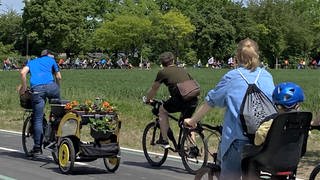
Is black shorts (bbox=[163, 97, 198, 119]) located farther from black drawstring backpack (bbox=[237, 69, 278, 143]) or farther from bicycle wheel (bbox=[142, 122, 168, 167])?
black drawstring backpack (bbox=[237, 69, 278, 143])

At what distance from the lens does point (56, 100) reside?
9.93 metres

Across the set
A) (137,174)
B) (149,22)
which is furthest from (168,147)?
(149,22)

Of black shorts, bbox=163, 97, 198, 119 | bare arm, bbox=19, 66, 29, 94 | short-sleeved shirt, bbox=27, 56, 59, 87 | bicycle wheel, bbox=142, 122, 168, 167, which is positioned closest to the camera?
black shorts, bbox=163, 97, 198, 119

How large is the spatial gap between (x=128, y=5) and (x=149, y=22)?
1283 centimetres

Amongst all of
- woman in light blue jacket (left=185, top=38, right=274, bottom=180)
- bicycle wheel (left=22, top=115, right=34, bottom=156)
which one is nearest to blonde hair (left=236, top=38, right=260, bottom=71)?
woman in light blue jacket (left=185, top=38, right=274, bottom=180)

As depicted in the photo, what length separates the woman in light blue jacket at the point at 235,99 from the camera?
4.81 metres

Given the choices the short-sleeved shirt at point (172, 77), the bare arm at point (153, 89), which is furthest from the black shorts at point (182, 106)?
the bare arm at point (153, 89)

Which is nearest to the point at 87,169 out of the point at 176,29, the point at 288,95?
the point at 288,95

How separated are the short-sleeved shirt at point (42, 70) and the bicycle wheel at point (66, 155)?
165 centimetres

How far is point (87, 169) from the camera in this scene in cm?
923

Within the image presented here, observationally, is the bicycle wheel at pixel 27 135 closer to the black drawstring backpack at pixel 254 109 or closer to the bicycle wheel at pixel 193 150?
the bicycle wheel at pixel 193 150

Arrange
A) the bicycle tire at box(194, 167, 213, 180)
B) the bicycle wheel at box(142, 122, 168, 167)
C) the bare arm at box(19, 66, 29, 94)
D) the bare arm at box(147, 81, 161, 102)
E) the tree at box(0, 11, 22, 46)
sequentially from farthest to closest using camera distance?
1. the tree at box(0, 11, 22, 46)
2. the bare arm at box(19, 66, 29, 94)
3. the bicycle wheel at box(142, 122, 168, 167)
4. the bare arm at box(147, 81, 161, 102)
5. the bicycle tire at box(194, 167, 213, 180)

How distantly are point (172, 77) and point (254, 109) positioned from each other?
443 centimetres

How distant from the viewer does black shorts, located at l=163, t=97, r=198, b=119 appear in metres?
8.92
